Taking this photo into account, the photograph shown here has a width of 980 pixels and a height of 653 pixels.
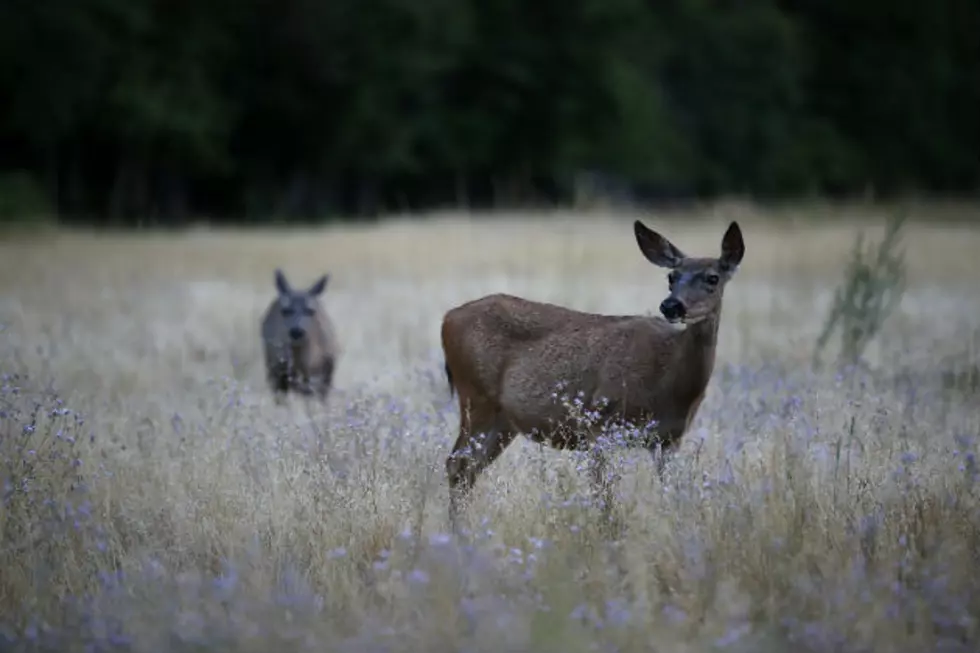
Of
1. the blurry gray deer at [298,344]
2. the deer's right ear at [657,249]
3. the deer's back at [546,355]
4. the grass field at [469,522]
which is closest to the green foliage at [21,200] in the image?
the blurry gray deer at [298,344]

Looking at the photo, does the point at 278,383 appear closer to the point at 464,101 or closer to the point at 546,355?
the point at 546,355

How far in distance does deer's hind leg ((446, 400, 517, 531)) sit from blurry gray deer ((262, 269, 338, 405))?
12.0 ft

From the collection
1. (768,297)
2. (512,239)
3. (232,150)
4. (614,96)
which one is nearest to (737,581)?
(768,297)

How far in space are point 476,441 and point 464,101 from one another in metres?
43.2

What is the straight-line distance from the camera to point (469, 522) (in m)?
6.05

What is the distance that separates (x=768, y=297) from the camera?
56.5 ft

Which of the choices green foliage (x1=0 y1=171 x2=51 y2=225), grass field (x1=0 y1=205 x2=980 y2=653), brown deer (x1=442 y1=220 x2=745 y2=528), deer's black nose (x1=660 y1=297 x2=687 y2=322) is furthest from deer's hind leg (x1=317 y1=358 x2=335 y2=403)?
green foliage (x1=0 y1=171 x2=51 y2=225)

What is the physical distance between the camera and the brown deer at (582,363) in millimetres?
6664

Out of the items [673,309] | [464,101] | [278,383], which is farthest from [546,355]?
[464,101]

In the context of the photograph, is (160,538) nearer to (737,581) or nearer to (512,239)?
(737,581)

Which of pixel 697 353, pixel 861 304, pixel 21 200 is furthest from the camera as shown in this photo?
pixel 21 200

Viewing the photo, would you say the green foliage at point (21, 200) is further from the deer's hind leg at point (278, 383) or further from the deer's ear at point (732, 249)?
the deer's ear at point (732, 249)

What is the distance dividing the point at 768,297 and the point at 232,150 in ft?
96.0

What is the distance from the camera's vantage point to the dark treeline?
37.5 metres
